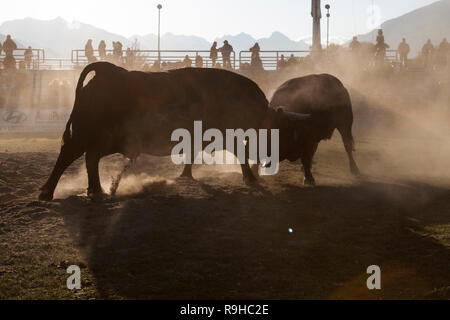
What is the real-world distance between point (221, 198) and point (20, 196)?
318 centimetres

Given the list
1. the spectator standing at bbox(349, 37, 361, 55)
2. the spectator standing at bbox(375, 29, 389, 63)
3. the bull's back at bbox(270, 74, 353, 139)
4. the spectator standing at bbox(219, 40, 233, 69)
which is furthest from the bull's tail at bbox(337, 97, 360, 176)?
the spectator standing at bbox(349, 37, 361, 55)

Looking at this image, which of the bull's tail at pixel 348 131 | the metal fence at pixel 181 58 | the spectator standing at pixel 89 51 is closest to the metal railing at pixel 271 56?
the metal fence at pixel 181 58

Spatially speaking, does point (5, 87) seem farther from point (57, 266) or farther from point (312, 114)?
point (57, 266)

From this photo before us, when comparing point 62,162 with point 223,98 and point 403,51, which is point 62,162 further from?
point 403,51

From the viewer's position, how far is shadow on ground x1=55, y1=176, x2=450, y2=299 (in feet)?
16.2

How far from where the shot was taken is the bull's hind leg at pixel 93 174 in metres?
8.29

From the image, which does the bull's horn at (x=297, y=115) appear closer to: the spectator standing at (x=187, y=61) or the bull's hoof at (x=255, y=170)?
the bull's hoof at (x=255, y=170)

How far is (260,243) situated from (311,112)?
17.1 ft

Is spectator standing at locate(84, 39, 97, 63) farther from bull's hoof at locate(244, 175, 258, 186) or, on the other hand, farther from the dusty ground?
bull's hoof at locate(244, 175, 258, 186)

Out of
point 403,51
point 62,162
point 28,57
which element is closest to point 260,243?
point 62,162

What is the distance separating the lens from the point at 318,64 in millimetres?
29594
